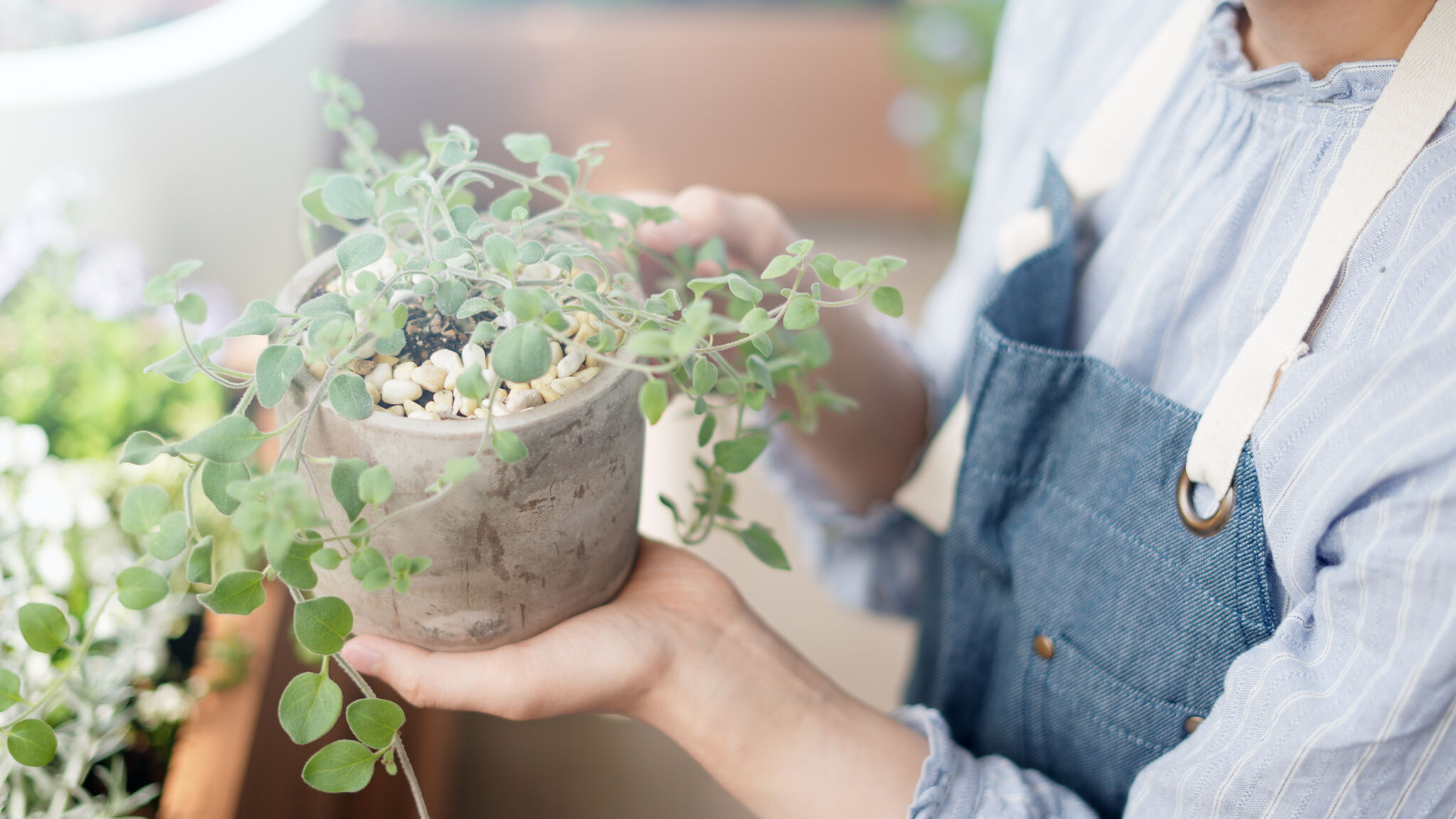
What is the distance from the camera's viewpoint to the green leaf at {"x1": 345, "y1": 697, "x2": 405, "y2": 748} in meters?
0.42

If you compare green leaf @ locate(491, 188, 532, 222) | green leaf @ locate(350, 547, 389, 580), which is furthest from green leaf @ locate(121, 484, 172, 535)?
green leaf @ locate(491, 188, 532, 222)

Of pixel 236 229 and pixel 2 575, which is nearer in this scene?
pixel 2 575

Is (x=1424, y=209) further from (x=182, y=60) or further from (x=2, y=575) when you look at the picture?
(x=182, y=60)

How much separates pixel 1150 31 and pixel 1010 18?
165mm

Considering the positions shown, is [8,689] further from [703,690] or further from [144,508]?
[703,690]

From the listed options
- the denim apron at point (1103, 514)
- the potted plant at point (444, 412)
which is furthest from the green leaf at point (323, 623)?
the denim apron at point (1103, 514)

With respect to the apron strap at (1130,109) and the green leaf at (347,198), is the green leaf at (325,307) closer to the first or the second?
the green leaf at (347,198)

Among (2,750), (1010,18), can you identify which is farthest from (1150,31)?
(2,750)

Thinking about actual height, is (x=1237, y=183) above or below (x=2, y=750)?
above

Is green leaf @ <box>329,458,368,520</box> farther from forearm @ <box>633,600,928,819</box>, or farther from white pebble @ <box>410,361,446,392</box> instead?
forearm @ <box>633,600,928,819</box>

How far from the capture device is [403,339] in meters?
0.46

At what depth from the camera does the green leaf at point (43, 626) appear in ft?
1.38

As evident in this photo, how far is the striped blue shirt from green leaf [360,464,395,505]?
0.37 m

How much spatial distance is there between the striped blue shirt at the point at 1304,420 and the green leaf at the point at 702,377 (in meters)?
0.30
